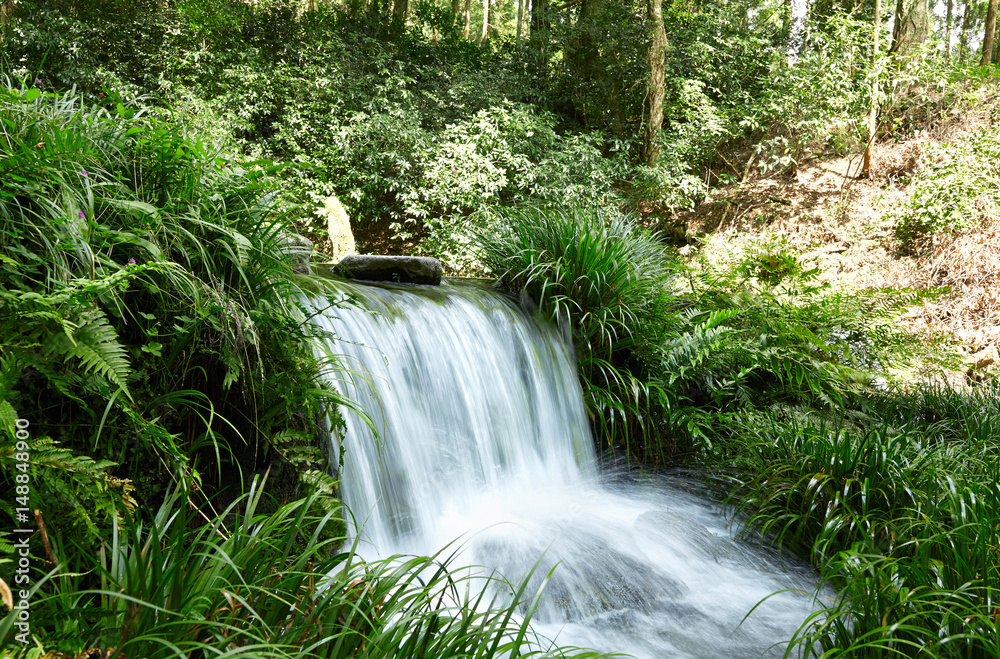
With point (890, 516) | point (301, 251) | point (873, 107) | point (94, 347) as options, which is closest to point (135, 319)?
point (94, 347)

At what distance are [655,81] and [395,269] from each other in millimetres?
7920

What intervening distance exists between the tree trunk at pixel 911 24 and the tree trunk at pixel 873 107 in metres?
1.36

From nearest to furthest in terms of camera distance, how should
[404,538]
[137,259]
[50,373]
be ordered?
[50,373] < [137,259] < [404,538]

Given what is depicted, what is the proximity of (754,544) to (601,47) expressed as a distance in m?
11.4

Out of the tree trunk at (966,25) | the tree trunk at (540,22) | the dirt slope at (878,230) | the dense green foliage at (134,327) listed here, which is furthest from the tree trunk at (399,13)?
the tree trunk at (966,25)

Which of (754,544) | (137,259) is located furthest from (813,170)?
(137,259)

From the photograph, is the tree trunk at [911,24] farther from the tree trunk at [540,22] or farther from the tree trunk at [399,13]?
the tree trunk at [399,13]

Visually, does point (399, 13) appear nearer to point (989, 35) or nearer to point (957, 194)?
point (957, 194)

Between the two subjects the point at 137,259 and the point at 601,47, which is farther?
the point at 601,47

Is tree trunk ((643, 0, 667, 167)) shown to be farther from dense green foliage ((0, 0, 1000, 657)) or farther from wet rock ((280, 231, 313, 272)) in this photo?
wet rock ((280, 231, 313, 272))

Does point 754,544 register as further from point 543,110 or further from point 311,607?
point 543,110

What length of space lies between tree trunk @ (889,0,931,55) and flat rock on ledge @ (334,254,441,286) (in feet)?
36.6

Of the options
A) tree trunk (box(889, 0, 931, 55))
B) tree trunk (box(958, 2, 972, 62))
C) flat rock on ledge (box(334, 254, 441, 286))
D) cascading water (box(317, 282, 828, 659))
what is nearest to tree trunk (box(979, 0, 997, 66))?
tree trunk (box(889, 0, 931, 55))

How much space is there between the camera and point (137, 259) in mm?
2346
